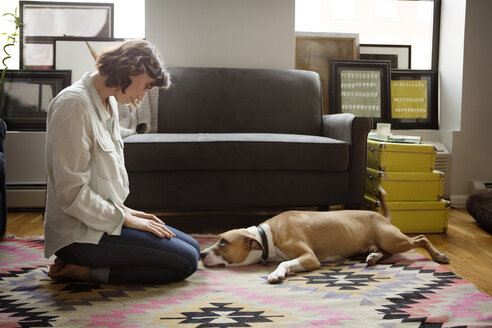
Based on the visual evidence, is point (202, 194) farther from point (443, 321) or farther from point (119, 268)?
point (443, 321)

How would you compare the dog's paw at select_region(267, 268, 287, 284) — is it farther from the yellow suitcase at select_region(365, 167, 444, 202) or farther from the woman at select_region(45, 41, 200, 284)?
the yellow suitcase at select_region(365, 167, 444, 202)

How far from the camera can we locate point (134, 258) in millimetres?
1669

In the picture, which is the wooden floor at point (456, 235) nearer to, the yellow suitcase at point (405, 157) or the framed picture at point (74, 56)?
the yellow suitcase at point (405, 157)

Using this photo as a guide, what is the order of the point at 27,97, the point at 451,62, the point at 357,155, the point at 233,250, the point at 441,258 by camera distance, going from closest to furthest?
1. the point at 233,250
2. the point at 441,258
3. the point at 357,155
4. the point at 27,97
5. the point at 451,62

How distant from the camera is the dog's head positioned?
1.96 metres

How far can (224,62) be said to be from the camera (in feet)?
12.1

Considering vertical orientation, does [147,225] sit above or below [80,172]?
below

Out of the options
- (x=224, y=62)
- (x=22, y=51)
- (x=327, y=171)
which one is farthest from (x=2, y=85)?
(x=327, y=171)

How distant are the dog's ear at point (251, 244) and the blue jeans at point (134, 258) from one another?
27 centimetres

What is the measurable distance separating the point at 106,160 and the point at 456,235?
2075 millimetres

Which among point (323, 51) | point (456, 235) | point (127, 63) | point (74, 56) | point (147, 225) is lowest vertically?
point (456, 235)

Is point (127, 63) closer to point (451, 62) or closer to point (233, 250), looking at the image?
point (233, 250)

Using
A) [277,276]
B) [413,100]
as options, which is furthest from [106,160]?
[413,100]

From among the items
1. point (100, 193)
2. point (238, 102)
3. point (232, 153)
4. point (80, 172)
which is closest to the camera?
point (80, 172)
